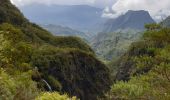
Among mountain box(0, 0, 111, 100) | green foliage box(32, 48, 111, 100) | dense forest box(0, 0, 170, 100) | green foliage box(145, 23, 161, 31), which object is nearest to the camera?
green foliage box(145, 23, 161, 31)

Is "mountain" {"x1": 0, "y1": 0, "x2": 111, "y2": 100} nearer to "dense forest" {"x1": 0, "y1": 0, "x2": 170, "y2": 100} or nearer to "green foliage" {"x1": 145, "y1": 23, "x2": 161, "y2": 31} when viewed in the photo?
"dense forest" {"x1": 0, "y1": 0, "x2": 170, "y2": 100}

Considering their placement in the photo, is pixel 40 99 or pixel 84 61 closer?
pixel 40 99

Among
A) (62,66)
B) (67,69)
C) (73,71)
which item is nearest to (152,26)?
(62,66)

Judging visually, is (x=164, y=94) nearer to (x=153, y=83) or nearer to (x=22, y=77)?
(x=153, y=83)

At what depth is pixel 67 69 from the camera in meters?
91.9

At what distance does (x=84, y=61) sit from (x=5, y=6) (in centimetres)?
2931

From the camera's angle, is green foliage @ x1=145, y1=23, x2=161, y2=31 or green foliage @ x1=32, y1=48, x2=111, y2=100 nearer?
green foliage @ x1=145, y1=23, x2=161, y2=31

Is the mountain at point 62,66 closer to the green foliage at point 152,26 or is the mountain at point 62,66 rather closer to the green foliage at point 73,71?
the green foliage at point 73,71

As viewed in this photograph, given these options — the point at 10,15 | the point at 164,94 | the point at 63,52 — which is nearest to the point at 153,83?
the point at 164,94

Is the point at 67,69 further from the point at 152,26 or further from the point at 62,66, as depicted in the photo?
the point at 152,26

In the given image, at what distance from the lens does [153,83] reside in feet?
66.5

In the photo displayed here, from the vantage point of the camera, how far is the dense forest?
17.4 m

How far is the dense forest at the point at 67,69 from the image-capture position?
687 inches

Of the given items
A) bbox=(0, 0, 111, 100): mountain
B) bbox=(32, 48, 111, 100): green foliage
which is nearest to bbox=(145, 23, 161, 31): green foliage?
bbox=(0, 0, 111, 100): mountain
